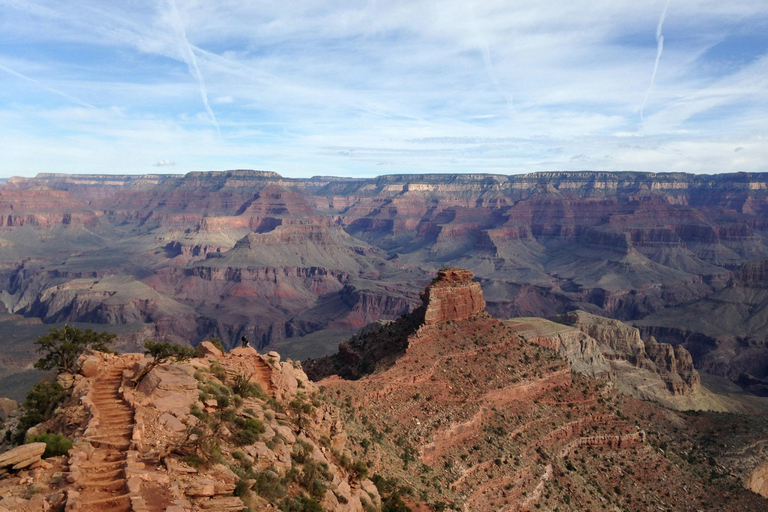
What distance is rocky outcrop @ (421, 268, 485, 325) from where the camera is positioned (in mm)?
52531

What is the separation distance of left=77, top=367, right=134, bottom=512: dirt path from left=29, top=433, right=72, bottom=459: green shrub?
0.76 meters

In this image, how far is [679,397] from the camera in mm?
100812

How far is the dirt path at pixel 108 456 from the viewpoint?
48.2 ft

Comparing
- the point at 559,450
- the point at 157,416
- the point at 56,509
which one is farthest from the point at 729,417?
the point at 56,509

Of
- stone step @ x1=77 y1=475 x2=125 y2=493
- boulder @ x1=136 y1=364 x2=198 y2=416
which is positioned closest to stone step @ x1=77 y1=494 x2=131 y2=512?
stone step @ x1=77 y1=475 x2=125 y2=493

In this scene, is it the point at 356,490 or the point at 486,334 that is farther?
the point at 486,334

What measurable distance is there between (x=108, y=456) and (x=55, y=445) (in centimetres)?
164

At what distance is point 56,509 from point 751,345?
183456 millimetres

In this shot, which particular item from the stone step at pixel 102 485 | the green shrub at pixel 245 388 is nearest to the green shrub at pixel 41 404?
the green shrub at pixel 245 388

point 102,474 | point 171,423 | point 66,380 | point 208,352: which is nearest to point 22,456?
point 102,474

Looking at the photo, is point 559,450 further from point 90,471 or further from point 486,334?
point 90,471

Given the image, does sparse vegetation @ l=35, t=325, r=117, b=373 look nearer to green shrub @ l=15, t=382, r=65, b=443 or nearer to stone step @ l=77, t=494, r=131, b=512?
green shrub @ l=15, t=382, r=65, b=443

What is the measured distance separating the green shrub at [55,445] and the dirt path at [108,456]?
0.76 meters

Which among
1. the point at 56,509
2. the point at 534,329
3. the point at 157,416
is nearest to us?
the point at 56,509
